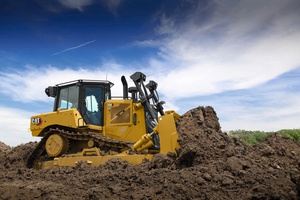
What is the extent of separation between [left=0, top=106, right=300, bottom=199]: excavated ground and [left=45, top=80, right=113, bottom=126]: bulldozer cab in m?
1.87

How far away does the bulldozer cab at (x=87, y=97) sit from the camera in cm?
726

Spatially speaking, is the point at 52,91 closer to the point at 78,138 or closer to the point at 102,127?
the point at 78,138

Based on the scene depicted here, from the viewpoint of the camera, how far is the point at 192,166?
4.41m

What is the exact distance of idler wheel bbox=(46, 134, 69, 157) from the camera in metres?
6.82

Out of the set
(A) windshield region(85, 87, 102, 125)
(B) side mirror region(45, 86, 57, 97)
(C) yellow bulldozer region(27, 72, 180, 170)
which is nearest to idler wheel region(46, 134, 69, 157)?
(C) yellow bulldozer region(27, 72, 180, 170)

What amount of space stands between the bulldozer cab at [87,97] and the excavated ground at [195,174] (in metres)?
1.87

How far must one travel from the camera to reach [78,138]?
6.78 meters

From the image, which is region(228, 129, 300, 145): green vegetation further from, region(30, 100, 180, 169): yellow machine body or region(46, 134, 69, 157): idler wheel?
region(46, 134, 69, 157): idler wheel

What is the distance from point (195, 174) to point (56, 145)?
502 cm

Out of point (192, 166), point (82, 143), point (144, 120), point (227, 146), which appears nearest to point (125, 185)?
point (192, 166)

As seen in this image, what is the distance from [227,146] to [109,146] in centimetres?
370

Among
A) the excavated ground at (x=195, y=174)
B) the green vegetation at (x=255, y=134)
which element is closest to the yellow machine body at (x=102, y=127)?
the excavated ground at (x=195, y=174)

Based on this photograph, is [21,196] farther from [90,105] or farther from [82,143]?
[90,105]

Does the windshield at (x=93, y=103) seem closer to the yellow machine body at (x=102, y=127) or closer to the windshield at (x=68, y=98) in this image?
the yellow machine body at (x=102, y=127)
